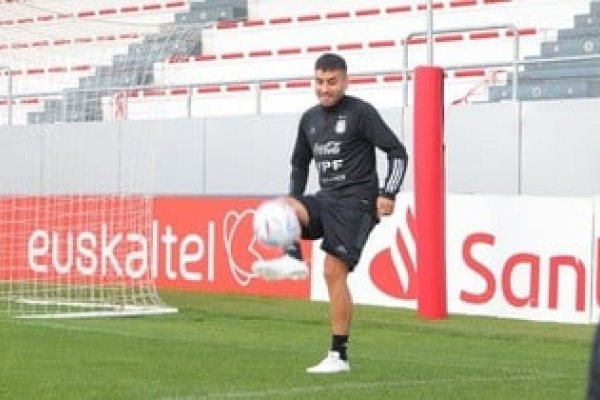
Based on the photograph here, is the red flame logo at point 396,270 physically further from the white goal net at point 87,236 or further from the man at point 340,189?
the man at point 340,189

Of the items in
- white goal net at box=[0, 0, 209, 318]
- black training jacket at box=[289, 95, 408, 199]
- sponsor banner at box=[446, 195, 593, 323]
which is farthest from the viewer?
white goal net at box=[0, 0, 209, 318]

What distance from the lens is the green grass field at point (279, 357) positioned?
7117mm

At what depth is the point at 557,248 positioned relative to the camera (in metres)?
12.4

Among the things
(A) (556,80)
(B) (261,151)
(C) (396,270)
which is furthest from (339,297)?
(B) (261,151)

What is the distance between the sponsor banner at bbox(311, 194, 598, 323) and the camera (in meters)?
12.2

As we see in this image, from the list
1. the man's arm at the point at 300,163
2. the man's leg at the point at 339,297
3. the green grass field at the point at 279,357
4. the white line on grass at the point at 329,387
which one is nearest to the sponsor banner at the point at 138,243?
the green grass field at the point at 279,357

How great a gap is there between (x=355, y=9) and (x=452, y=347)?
1383 cm

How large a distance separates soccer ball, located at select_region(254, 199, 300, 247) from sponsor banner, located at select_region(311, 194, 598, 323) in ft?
16.0

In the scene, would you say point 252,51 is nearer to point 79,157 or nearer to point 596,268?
point 79,157

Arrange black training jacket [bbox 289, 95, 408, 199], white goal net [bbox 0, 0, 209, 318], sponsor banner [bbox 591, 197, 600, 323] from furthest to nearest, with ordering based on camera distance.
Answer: white goal net [bbox 0, 0, 209, 318], sponsor banner [bbox 591, 197, 600, 323], black training jacket [bbox 289, 95, 408, 199]

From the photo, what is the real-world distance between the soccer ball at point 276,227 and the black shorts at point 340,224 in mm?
305

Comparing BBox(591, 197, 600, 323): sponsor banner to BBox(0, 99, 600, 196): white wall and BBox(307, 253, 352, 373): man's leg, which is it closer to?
BBox(0, 99, 600, 196): white wall

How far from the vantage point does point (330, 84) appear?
317 inches

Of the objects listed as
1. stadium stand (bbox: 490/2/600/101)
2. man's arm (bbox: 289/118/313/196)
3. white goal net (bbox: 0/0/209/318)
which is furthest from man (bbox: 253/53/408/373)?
stadium stand (bbox: 490/2/600/101)
